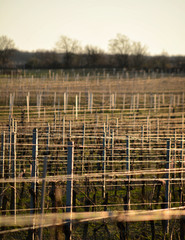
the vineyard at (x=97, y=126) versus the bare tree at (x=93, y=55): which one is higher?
the bare tree at (x=93, y=55)

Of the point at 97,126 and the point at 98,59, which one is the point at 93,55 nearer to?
the point at 98,59

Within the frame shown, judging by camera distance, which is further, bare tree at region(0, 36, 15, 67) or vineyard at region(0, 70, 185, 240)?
bare tree at region(0, 36, 15, 67)

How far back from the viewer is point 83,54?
5441 cm

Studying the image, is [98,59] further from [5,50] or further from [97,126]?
[97,126]

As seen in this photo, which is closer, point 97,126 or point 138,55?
point 97,126

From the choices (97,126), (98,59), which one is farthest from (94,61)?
(97,126)

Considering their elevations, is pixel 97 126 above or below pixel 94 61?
below

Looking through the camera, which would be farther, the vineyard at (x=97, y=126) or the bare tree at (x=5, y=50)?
the bare tree at (x=5, y=50)

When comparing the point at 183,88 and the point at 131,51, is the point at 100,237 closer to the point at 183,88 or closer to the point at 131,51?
the point at 183,88

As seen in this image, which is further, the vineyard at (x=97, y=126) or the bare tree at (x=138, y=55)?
the bare tree at (x=138, y=55)

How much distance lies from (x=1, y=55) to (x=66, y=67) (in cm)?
1172

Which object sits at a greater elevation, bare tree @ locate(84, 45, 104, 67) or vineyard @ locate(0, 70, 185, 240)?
bare tree @ locate(84, 45, 104, 67)

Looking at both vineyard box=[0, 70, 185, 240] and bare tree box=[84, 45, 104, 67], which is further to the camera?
bare tree box=[84, 45, 104, 67]

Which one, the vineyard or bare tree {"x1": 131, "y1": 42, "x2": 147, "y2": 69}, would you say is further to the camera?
bare tree {"x1": 131, "y1": 42, "x2": 147, "y2": 69}
